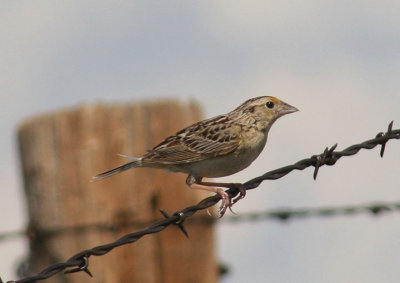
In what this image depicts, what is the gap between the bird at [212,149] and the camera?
11.1 meters

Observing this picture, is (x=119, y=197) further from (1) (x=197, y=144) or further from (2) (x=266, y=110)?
(2) (x=266, y=110)

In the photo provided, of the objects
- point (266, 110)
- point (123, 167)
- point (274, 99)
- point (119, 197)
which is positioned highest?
point (274, 99)

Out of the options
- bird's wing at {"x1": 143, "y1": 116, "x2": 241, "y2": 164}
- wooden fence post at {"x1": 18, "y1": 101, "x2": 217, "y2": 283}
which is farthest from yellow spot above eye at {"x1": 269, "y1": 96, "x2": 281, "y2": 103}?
wooden fence post at {"x1": 18, "y1": 101, "x2": 217, "y2": 283}

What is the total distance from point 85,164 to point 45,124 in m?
0.61

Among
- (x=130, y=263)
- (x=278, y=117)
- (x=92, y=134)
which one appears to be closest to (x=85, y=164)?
(x=92, y=134)

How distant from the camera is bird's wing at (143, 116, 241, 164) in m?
11.1

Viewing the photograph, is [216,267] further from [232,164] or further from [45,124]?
[45,124]

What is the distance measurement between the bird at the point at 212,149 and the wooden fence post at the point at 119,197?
16 centimetres

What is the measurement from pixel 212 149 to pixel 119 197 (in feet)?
3.39

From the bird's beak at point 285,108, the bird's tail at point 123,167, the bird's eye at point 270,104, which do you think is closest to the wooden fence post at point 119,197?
the bird's tail at point 123,167

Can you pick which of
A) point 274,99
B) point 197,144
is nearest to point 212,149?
point 197,144

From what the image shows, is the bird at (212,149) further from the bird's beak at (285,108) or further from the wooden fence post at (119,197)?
the wooden fence post at (119,197)

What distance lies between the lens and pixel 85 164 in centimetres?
1137

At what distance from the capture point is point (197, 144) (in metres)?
11.5
